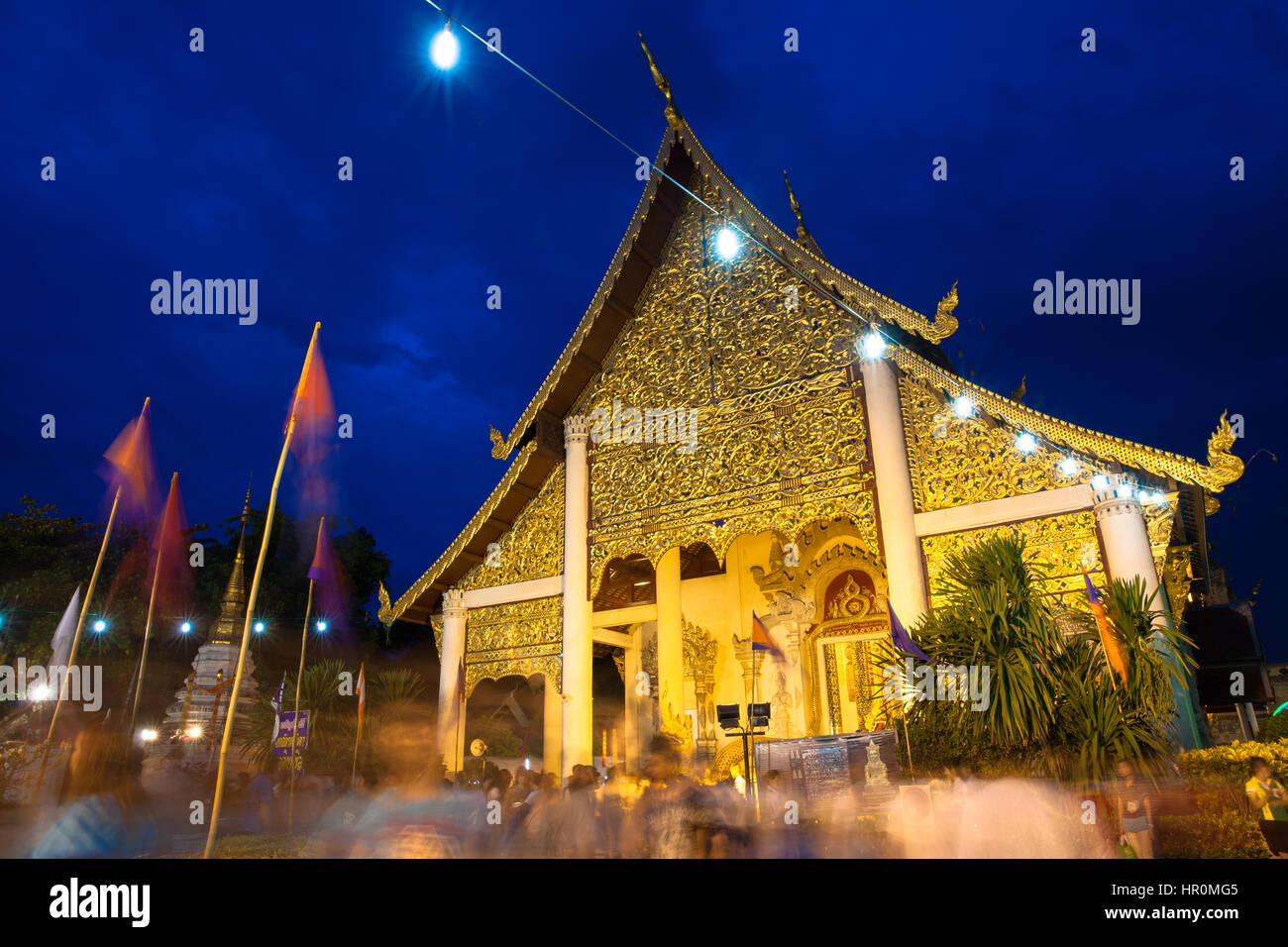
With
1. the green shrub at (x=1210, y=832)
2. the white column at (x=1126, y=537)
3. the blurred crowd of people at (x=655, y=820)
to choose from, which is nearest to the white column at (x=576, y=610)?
the blurred crowd of people at (x=655, y=820)

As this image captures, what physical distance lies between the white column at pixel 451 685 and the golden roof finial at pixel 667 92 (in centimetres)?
810

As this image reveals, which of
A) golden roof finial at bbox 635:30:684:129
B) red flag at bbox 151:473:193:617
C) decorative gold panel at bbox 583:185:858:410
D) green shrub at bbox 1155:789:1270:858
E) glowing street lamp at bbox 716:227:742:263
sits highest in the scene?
golden roof finial at bbox 635:30:684:129

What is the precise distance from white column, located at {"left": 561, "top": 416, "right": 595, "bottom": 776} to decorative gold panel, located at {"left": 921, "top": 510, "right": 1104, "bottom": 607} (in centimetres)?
493

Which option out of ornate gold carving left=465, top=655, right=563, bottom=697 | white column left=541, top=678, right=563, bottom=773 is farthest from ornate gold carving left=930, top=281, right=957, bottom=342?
white column left=541, top=678, right=563, bottom=773

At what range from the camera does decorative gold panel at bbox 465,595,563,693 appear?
11.4 metres

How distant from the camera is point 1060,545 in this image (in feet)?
26.3

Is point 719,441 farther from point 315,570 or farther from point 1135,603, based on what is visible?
point 315,570

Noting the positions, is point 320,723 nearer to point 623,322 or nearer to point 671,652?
point 671,652

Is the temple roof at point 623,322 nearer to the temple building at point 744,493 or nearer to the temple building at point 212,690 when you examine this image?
the temple building at point 744,493

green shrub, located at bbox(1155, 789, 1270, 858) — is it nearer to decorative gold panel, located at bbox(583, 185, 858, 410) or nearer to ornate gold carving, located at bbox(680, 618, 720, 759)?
decorative gold panel, located at bbox(583, 185, 858, 410)

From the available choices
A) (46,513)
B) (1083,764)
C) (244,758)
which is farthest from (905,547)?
(46,513)

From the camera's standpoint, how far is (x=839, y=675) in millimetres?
13242
